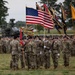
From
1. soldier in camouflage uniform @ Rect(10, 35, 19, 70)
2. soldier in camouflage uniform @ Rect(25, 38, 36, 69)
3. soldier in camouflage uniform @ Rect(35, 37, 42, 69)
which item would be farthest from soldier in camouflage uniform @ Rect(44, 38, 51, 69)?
soldier in camouflage uniform @ Rect(10, 35, 19, 70)

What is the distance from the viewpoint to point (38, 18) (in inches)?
835

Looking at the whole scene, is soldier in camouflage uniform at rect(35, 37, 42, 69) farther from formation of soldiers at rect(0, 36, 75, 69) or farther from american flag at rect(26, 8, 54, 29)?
american flag at rect(26, 8, 54, 29)

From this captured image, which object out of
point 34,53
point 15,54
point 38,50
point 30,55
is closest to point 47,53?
point 38,50

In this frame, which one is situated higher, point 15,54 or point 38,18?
point 38,18

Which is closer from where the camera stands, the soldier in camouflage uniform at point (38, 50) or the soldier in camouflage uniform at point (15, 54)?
the soldier in camouflage uniform at point (15, 54)

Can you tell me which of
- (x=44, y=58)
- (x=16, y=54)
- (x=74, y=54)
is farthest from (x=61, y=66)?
(x=74, y=54)

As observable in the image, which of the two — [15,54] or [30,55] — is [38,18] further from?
[15,54]

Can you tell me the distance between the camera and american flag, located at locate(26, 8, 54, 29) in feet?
68.8

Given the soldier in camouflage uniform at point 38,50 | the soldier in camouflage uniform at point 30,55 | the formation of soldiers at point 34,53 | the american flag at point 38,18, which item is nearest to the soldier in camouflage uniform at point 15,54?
→ the formation of soldiers at point 34,53

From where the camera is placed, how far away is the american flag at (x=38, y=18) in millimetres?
20969

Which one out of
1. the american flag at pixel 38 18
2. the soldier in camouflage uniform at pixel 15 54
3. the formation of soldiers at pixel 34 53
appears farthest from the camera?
the american flag at pixel 38 18

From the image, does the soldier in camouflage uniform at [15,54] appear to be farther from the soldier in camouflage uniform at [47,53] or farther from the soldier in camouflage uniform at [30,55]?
the soldier in camouflage uniform at [47,53]

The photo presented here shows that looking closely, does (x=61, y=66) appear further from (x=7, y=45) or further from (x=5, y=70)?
(x=7, y=45)

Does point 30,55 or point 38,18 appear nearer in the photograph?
point 30,55
